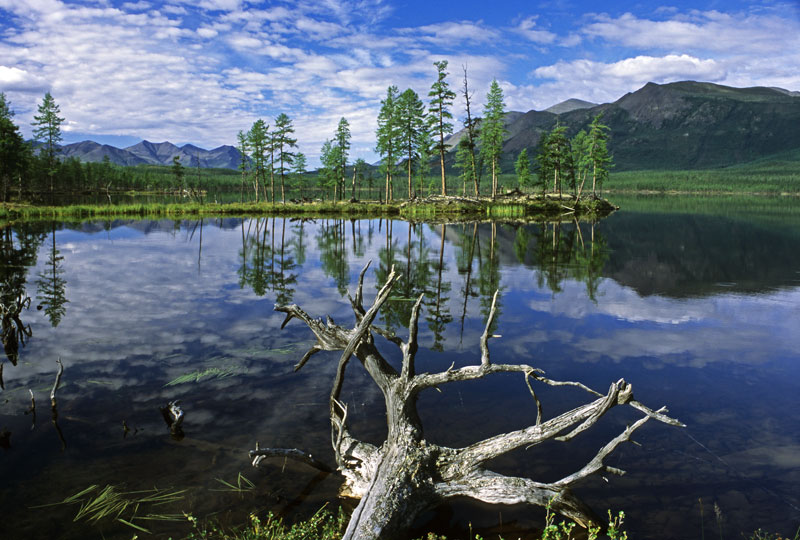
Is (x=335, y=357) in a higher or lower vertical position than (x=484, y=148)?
lower

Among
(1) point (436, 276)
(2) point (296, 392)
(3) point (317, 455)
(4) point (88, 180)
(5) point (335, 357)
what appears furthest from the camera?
(4) point (88, 180)

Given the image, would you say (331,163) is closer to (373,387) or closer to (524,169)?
(524,169)

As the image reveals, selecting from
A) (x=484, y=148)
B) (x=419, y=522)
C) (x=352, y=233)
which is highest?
(x=484, y=148)

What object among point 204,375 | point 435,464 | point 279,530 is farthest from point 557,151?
point 279,530

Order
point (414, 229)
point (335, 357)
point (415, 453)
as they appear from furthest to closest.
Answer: point (414, 229) → point (335, 357) → point (415, 453)

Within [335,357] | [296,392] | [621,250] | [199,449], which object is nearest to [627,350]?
[335,357]

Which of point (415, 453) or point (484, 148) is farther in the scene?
point (484, 148)

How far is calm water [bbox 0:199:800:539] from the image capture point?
6.32 m

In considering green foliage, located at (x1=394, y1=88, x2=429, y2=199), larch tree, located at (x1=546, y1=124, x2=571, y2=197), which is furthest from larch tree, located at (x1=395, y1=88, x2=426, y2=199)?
larch tree, located at (x1=546, y1=124, x2=571, y2=197)

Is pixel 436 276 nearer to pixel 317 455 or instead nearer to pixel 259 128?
pixel 317 455

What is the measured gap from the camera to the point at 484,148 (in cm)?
8112

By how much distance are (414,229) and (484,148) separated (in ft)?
132

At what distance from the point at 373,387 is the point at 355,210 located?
6195 centimetres

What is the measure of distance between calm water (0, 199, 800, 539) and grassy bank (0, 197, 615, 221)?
1603 inches
